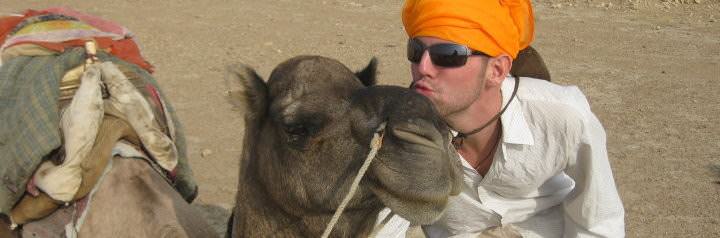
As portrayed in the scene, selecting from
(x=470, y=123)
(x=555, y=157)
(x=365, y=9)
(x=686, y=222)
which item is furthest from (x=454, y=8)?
(x=365, y=9)

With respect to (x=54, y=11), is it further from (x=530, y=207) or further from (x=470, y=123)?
(x=530, y=207)

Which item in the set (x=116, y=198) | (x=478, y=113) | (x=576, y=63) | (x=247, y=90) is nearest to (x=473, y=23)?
→ (x=478, y=113)

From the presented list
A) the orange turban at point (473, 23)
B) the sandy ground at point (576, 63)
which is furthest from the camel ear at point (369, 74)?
the sandy ground at point (576, 63)

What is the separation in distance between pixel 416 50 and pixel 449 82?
21cm

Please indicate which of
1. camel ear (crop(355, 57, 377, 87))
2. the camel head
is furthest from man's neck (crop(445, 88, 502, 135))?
the camel head

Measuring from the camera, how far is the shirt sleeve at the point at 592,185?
3225 millimetres

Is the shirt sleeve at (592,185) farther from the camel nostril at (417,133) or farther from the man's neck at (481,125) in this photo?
the camel nostril at (417,133)

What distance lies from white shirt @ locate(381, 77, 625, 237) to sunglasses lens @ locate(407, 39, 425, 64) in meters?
0.43

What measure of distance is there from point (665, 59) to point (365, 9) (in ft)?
16.9

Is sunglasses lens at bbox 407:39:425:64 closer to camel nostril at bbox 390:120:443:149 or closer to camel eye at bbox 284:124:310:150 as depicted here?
camel eye at bbox 284:124:310:150

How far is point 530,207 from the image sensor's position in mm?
3654

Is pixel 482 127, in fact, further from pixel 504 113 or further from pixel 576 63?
pixel 576 63

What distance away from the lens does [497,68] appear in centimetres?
330

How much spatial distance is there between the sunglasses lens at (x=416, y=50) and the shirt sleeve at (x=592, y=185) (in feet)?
2.15
